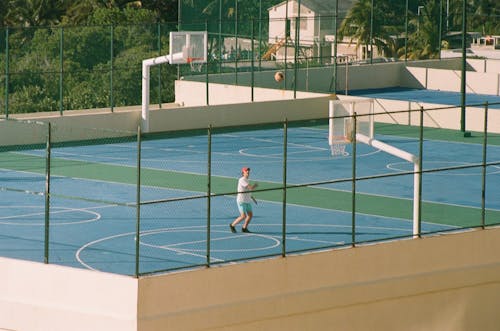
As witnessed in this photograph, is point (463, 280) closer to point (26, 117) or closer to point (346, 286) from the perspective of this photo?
point (346, 286)

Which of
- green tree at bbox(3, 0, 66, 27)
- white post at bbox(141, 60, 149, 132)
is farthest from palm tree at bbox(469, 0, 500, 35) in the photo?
white post at bbox(141, 60, 149, 132)

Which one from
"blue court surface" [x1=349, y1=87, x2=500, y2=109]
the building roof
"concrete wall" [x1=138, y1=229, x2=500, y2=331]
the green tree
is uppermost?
the building roof

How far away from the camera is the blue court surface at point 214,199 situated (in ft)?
92.6

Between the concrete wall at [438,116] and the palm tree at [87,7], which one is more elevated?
the palm tree at [87,7]

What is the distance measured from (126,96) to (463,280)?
27467 millimetres

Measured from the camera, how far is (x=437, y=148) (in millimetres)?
43281

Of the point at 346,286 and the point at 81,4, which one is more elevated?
the point at 81,4

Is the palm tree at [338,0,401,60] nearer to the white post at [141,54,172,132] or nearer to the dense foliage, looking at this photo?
the dense foliage

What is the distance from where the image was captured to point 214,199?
34156mm

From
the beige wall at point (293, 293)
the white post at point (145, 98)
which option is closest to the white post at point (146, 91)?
the white post at point (145, 98)

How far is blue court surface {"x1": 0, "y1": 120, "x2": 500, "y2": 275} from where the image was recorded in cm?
2822

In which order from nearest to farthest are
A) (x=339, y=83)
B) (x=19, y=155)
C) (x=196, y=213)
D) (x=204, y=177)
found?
(x=196, y=213)
(x=204, y=177)
(x=19, y=155)
(x=339, y=83)

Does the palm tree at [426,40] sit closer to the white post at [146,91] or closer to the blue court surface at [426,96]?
the blue court surface at [426,96]

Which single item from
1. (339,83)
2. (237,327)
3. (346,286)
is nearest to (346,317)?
(346,286)
